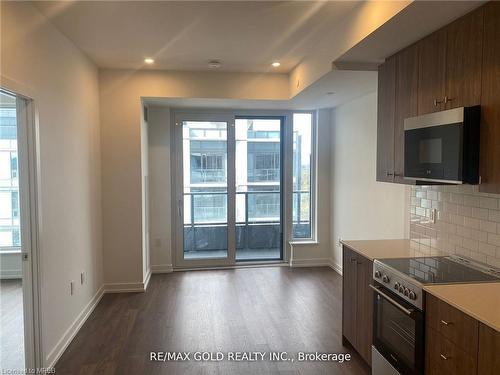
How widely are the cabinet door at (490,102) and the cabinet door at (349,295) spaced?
4.05ft

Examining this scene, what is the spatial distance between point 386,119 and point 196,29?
69.8 inches

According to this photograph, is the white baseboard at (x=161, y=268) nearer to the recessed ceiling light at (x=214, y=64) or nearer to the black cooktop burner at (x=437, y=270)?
the recessed ceiling light at (x=214, y=64)

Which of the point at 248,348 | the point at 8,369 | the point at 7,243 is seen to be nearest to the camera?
the point at 8,369

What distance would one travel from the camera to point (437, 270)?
225 centimetres

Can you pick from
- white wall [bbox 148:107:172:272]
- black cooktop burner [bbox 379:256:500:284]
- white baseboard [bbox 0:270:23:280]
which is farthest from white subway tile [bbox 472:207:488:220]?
white baseboard [bbox 0:270:23:280]

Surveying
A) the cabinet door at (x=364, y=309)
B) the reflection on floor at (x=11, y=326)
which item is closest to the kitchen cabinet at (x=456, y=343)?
the cabinet door at (x=364, y=309)

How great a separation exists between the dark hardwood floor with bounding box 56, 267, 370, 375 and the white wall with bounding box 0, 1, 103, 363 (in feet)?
1.07

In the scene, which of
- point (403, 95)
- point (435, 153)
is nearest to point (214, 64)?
point (403, 95)

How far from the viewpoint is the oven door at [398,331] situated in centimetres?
204

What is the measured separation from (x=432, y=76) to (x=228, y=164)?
3519 mm

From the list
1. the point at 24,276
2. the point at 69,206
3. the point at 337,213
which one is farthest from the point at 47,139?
the point at 337,213

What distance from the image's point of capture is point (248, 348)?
310 cm

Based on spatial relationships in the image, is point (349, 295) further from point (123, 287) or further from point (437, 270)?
point (123, 287)

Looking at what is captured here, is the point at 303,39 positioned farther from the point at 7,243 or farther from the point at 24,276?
the point at 7,243
